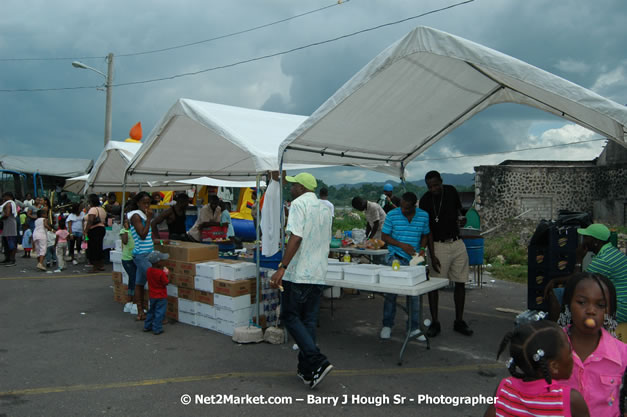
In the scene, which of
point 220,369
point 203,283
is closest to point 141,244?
point 203,283

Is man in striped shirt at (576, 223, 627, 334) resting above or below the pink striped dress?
above

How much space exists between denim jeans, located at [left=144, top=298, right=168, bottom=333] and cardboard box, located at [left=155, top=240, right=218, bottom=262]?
74 centimetres

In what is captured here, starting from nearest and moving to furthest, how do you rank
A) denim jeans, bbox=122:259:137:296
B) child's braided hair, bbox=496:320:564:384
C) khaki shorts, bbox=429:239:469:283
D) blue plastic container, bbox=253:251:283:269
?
child's braided hair, bbox=496:320:564:384 < khaki shorts, bbox=429:239:469:283 < blue plastic container, bbox=253:251:283:269 < denim jeans, bbox=122:259:137:296


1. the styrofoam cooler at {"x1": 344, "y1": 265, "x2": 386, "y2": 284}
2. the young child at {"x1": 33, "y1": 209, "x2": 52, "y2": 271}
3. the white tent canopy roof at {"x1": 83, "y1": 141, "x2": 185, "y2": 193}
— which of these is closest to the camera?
the styrofoam cooler at {"x1": 344, "y1": 265, "x2": 386, "y2": 284}

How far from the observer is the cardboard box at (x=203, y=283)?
6238mm

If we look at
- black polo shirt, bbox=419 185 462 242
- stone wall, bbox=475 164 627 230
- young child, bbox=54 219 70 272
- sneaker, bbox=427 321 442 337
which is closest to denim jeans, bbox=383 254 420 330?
sneaker, bbox=427 321 442 337

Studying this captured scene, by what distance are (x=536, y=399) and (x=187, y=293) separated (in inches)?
217

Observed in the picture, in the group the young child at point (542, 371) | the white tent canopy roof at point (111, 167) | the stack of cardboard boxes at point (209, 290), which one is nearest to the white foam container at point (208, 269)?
the stack of cardboard boxes at point (209, 290)

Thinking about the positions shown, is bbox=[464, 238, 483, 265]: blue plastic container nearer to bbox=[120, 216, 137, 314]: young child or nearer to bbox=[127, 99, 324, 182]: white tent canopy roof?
bbox=[127, 99, 324, 182]: white tent canopy roof

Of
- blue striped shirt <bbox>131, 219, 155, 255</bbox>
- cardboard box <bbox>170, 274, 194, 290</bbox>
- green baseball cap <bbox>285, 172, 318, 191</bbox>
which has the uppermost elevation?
green baseball cap <bbox>285, 172, 318, 191</bbox>

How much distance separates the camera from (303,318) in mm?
4484

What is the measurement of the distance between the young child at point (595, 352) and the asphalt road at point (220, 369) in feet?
5.10

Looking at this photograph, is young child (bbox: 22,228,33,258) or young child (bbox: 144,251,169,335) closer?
young child (bbox: 144,251,169,335)

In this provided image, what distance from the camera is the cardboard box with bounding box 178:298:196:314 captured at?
656 centimetres
